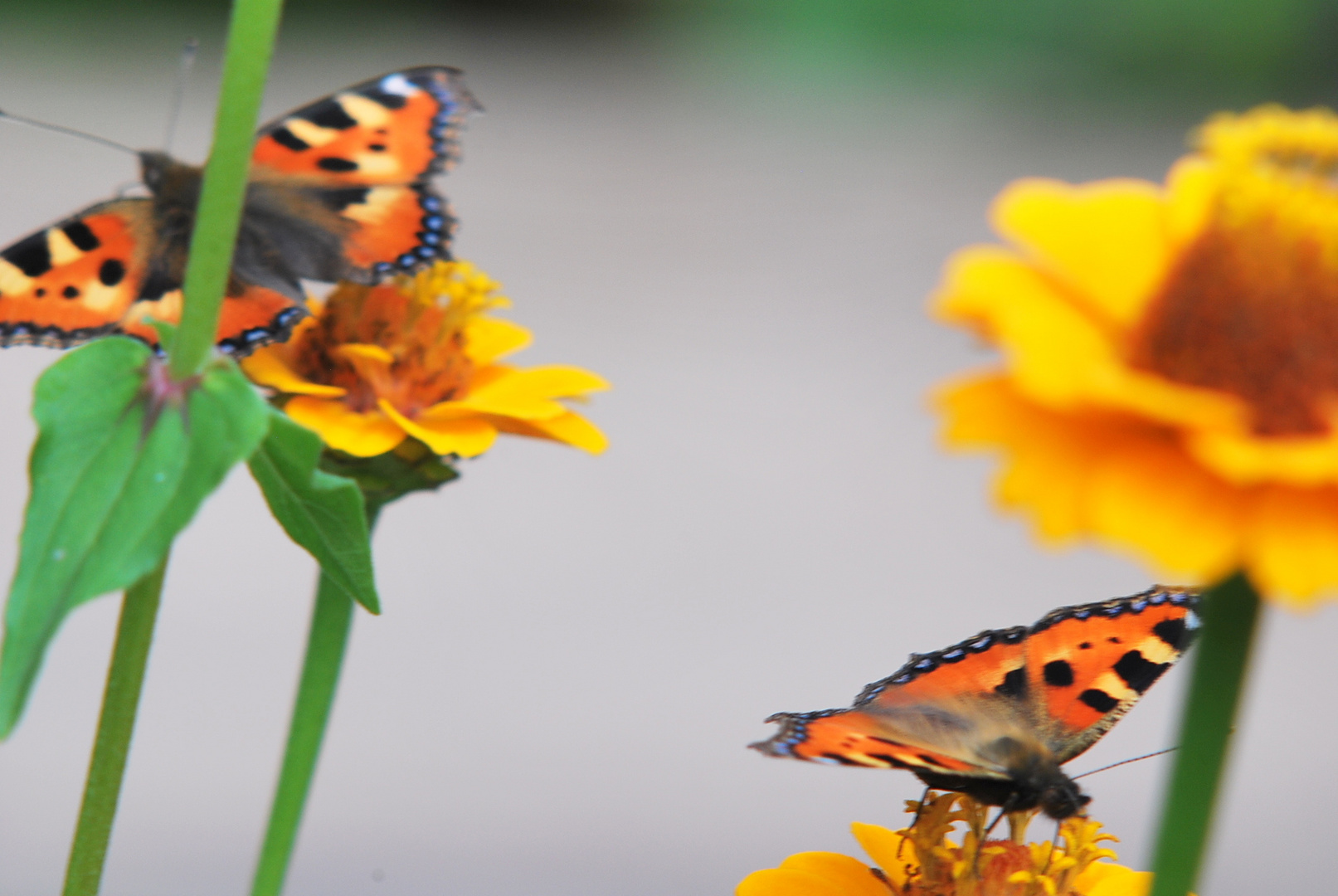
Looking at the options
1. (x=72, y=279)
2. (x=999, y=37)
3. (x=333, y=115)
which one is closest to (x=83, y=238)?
(x=72, y=279)

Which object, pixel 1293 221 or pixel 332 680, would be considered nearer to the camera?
pixel 1293 221

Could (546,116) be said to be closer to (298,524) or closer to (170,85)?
(170,85)

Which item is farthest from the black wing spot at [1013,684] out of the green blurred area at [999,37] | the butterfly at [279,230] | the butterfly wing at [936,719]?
the green blurred area at [999,37]

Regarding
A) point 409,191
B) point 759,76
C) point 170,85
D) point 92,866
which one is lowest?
point 92,866

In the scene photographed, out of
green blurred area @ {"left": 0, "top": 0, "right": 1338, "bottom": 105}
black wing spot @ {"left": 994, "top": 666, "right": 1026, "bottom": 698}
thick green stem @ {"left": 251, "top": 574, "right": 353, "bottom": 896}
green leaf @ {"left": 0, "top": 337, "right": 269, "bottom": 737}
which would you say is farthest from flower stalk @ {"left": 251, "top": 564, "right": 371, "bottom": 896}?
green blurred area @ {"left": 0, "top": 0, "right": 1338, "bottom": 105}

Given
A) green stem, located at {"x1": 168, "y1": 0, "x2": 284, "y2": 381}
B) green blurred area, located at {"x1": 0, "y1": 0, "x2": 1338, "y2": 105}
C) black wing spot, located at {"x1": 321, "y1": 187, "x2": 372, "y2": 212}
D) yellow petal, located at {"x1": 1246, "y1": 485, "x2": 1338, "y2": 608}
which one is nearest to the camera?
yellow petal, located at {"x1": 1246, "y1": 485, "x2": 1338, "y2": 608}

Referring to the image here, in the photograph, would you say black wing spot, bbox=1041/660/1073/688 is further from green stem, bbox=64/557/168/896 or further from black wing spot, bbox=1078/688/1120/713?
green stem, bbox=64/557/168/896

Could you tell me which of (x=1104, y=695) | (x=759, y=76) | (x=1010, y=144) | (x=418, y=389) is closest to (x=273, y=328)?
(x=418, y=389)
